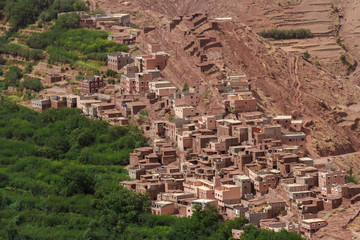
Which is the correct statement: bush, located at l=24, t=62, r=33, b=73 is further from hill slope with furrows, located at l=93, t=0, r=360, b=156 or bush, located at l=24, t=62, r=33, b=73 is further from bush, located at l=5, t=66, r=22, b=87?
hill slope with furrows, located at l=93, t=0, r=360, b=156

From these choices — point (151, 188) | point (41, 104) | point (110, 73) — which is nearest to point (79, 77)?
point (110, 73)

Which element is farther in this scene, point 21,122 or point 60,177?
point 21,122

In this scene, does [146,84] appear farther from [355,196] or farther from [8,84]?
[355,196]

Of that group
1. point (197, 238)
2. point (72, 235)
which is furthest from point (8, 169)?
point (197, 238)

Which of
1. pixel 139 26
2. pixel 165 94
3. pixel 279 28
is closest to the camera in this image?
pixel 165 94

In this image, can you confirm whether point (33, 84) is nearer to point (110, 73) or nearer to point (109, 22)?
point (110, 73)

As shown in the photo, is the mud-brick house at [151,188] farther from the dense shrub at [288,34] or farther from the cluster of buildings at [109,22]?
the dense shrub at [288,34]

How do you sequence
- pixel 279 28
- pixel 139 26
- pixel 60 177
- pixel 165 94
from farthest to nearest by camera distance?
pixel 279 28
pixel 139 26
pixel 165 94
pixel 60 177
